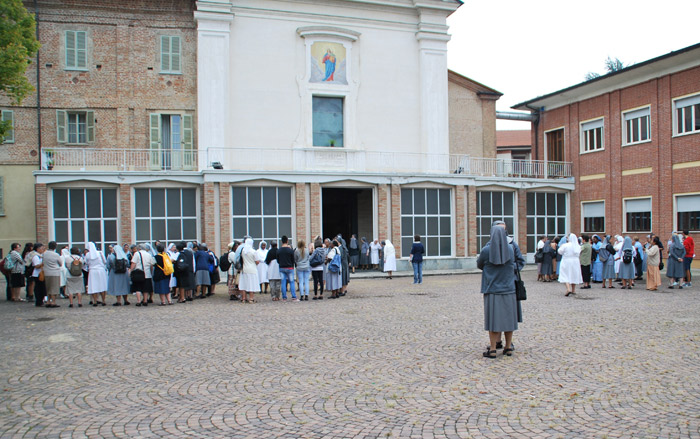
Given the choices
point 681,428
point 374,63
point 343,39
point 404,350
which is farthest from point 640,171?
point 681,428

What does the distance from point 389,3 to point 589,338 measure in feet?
73.9

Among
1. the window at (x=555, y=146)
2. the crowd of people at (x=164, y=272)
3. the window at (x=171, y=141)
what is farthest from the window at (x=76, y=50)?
the window at (x=555, y=146)

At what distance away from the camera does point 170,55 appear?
26.1 metres

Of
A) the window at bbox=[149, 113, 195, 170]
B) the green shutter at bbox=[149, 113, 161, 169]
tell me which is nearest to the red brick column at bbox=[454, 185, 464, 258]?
the window at bbox=[149, 113, 195, 170]

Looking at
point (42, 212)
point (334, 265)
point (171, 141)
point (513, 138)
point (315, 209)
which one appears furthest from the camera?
point (513, 138)

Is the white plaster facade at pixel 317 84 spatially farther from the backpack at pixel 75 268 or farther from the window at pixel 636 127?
the backpack at pixel 75 268

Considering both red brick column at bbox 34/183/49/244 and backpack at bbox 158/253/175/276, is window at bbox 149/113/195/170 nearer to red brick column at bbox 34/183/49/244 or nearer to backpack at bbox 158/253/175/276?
red brick column at bbox 34/183/49/244

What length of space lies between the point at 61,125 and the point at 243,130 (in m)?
7.76

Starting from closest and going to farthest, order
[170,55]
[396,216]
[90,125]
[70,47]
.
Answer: [70,47] < [90,125] < [396,216] < [170,55]

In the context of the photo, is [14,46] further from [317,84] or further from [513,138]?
[513,138]

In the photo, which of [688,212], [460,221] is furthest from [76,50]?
[688,212]

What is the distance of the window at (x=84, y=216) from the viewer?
22.8 metres

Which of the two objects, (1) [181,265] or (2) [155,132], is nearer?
(1) [181,265]

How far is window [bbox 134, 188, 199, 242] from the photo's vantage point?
2367 centimetres
